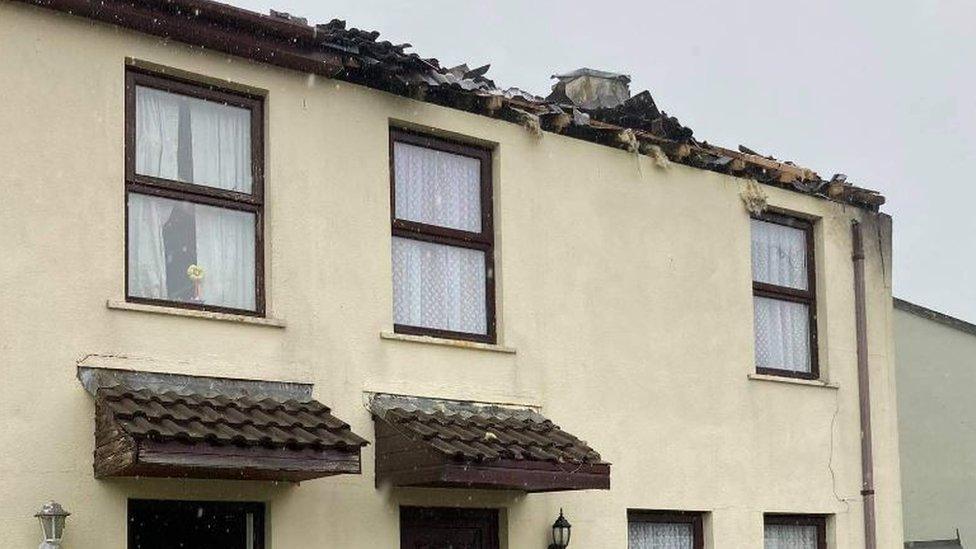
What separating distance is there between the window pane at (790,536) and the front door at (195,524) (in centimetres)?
586

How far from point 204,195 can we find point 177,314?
3.32 ft

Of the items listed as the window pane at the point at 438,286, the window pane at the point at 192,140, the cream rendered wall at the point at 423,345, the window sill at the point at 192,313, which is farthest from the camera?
the window pane at the point at 438,286

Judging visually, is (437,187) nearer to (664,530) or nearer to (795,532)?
(664,530)

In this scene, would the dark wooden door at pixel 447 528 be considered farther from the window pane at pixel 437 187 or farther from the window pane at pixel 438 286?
the window pane at pixel 437 187

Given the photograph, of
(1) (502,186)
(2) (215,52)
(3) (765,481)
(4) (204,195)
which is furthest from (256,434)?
(3) (765,481)

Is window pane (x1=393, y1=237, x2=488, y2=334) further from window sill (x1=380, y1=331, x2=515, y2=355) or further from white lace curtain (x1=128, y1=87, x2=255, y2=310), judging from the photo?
white lace curtain (x1=128, y1=87, x2=255, y2=310)

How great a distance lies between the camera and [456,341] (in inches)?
527

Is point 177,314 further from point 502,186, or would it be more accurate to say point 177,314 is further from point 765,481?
point 765,481

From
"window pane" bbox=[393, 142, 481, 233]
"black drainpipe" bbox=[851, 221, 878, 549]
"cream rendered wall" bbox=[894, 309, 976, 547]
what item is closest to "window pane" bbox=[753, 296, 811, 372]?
"black drainpipe" bbox=[851, 221, 878, 549]

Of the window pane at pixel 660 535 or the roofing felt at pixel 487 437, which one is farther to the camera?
the window pane at pixel 660 535

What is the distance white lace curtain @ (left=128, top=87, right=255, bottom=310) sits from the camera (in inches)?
467

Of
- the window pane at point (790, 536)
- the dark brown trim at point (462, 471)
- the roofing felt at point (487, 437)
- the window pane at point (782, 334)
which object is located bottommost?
the window pane at point (790, 536)

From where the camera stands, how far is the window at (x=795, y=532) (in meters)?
15.8

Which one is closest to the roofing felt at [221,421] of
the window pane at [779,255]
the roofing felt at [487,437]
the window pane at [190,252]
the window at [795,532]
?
the roofing felt at [487,437]
